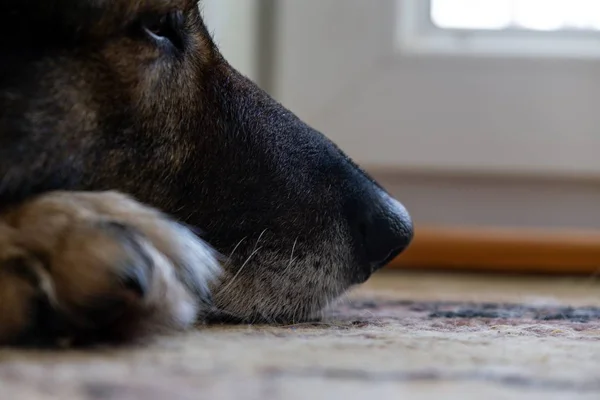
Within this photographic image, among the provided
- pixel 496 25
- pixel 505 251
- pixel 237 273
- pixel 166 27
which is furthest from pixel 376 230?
pixel 496 25

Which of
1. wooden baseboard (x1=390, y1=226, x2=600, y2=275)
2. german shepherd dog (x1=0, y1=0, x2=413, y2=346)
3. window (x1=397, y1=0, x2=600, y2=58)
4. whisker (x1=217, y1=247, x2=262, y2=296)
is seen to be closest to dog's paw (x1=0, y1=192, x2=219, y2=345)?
german shepherd dog (x1=0, y1=0, x2=413, y2=346)

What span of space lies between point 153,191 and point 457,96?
1182 millimetres

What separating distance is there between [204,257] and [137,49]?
22cm

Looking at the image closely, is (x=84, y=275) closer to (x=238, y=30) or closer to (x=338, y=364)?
(x=338, y=364)

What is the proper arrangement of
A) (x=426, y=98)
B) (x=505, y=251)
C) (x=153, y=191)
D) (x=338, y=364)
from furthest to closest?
1. (x=426, y=98)
2. (x=505, y=251)
3. (x=153, y=191)
4. (x=338, y=364)

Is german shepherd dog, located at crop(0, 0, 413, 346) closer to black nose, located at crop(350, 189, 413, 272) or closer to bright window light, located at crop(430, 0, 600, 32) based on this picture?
black nose, located at crop(350, 189, 413, 272)

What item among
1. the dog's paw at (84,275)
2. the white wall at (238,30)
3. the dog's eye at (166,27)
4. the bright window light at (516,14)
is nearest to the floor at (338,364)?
the dog's paw at (84,275)

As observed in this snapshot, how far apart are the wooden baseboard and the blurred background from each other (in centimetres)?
Result: 2

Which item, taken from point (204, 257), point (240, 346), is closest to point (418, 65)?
point (204, 257)

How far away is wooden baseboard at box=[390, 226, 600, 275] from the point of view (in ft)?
5.63

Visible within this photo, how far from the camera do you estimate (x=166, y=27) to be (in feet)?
2.93

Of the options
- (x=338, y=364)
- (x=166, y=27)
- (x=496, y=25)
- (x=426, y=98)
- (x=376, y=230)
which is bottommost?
(x=338, y=364)

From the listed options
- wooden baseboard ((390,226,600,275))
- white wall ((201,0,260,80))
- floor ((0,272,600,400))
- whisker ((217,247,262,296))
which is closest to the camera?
floor ((0,272,600,400))

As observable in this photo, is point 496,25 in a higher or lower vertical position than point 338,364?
higher
